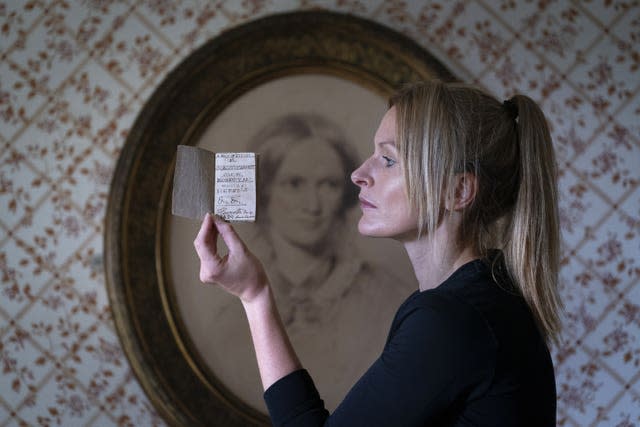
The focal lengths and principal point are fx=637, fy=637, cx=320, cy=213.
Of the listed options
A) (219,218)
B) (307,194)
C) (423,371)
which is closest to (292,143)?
(307,194)

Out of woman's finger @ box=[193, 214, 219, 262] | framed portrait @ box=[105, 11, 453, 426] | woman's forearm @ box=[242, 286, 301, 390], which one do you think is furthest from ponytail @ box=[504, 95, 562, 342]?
framed portrait @ box=[105, 11, 453, 426]

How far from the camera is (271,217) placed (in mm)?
1548

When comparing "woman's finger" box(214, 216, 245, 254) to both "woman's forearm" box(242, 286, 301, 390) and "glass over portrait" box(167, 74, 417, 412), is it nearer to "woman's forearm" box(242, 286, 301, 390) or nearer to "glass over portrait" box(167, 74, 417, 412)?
"woman's forearm" box(242, 286, 301, 390)

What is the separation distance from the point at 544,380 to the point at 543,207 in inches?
10.7

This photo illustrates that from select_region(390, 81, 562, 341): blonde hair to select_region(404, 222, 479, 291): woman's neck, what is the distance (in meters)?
0.02

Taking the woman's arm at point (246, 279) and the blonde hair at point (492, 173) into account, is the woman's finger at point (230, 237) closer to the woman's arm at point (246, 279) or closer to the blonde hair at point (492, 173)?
the woman's arm at point (246, 279)

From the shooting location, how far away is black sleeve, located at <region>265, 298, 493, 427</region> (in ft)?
2.49

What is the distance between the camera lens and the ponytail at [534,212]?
3.15 ft

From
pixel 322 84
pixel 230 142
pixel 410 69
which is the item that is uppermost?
pixel 410 69

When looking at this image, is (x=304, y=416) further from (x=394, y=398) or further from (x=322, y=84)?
(x=322, y=84)

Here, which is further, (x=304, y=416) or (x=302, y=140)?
(x=302, y=140)

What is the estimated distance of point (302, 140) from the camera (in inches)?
61.1

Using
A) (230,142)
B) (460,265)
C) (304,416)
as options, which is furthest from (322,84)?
(304,416)

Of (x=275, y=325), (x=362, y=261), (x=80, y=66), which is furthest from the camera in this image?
(x=80, y=66)
